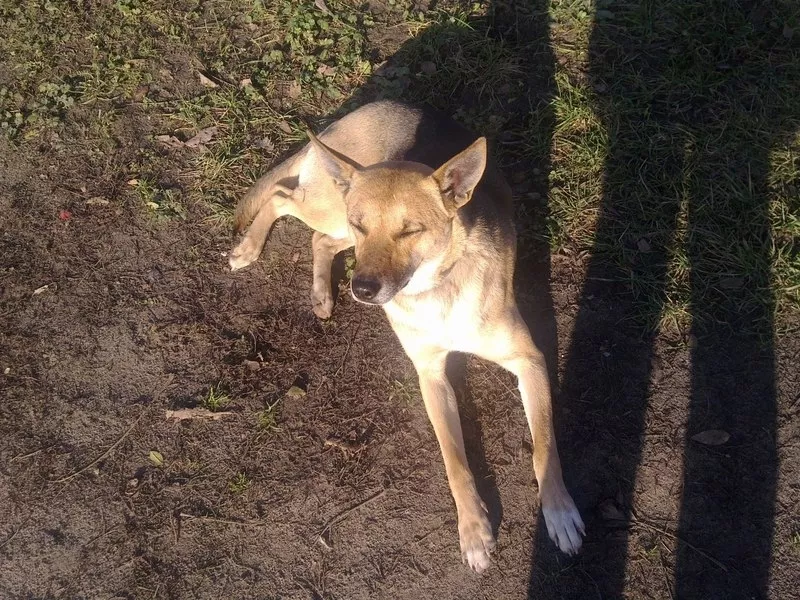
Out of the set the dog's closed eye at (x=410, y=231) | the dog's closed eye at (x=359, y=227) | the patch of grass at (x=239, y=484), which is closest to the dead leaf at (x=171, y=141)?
the dog's closed eye at (x=359, y=227)

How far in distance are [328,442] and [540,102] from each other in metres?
3.46

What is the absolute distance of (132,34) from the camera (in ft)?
20.4

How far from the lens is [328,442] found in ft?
14.1

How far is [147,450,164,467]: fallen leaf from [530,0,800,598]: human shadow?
105 inches

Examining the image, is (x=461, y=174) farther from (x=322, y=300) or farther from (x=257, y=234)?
(x=257, y=234)

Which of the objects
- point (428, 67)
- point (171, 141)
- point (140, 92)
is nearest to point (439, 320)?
point (428, 67)

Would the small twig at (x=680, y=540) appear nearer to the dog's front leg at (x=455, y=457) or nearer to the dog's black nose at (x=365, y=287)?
the dog's front leg at (x=455, y=457)

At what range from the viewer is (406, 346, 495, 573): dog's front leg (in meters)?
3.75

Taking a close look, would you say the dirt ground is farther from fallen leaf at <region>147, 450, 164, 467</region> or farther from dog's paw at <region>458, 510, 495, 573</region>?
dog's paw at <region>458, 510, 495, 573</region>

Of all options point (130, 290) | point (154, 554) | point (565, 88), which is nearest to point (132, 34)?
point (130, 290)

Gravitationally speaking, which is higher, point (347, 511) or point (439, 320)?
point (439, 320)

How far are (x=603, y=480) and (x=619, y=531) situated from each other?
0.32 m

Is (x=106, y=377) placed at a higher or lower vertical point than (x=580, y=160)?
lower

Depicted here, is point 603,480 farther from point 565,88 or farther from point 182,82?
point 182,82
